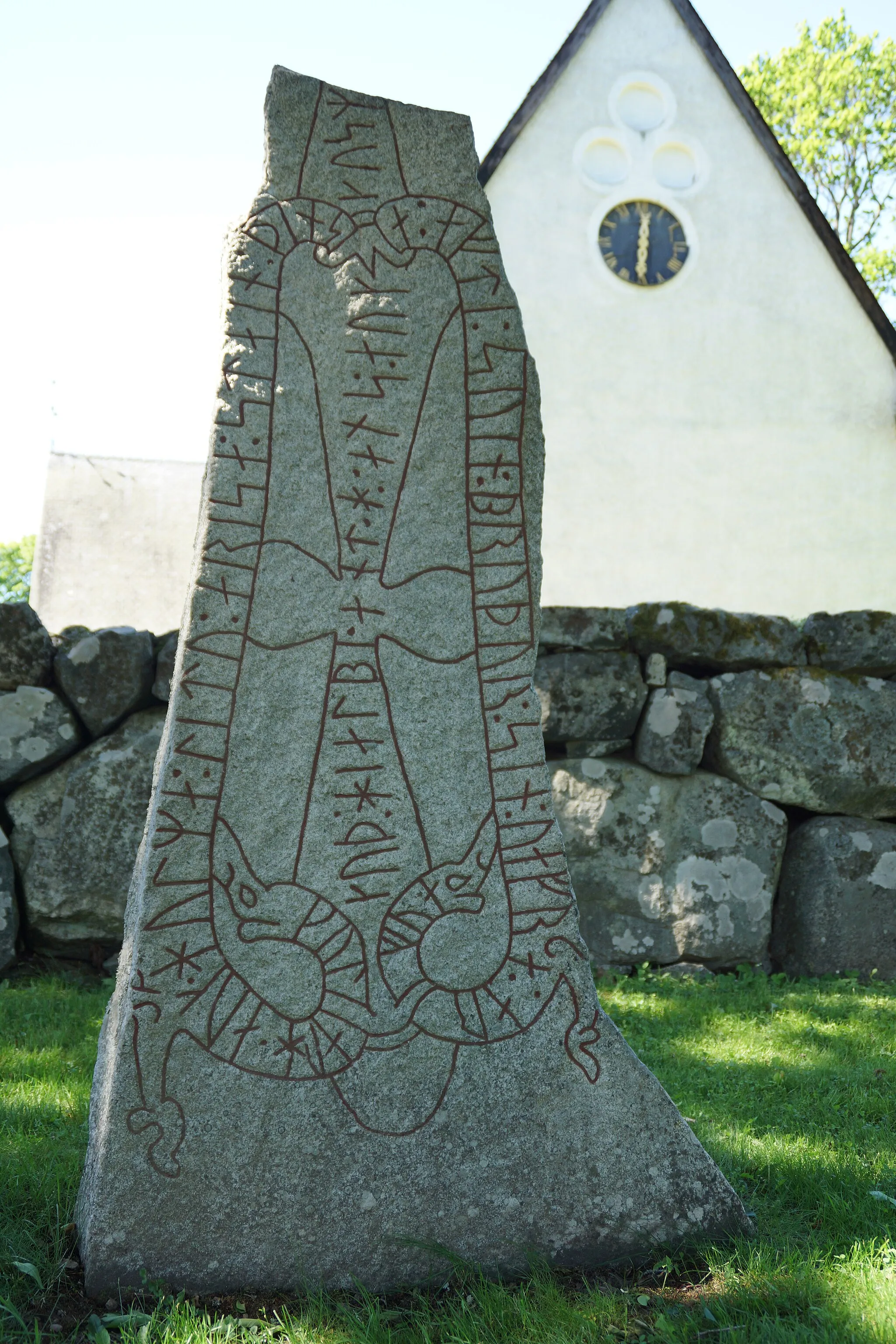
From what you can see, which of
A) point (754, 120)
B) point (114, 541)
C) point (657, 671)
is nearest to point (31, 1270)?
point (657, 671)

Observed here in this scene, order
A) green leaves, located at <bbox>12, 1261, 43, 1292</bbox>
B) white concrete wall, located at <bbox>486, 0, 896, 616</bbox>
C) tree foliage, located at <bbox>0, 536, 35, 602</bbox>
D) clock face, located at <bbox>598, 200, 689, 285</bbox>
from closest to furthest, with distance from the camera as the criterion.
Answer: green leaves, located at <bbox>12, 1261, 43, 1292</bbox> < white concrete wall, located at <bbox>486, 0, 896, 616</bbox> < clock face, located at <bbox>598, 200, 689, 285</bbox> < tree foliage, located at <bbox>0, 536, 35, 602</bbox>

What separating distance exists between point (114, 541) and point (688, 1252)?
422 inches

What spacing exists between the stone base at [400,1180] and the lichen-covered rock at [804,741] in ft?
7.72

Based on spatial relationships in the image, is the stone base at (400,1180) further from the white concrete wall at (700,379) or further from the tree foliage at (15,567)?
the tree foliage at (15,567)

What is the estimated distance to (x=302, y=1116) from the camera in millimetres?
2158

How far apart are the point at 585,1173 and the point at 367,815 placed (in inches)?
33.2

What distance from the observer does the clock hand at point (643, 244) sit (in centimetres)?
1029

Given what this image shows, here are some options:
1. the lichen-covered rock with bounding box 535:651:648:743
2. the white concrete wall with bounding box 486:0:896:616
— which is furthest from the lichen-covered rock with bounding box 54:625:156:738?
the white concrete wall with bounding box 486:0:896:616

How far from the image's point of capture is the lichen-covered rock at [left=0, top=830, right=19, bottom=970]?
13.4 ft

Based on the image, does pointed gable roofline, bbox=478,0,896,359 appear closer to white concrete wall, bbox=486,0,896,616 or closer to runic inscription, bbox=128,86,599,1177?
white concrete wall, bbox=486,0,896,616

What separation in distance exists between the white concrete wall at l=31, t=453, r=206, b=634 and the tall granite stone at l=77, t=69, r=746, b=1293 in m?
9.42

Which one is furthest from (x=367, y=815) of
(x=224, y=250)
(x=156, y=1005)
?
(x=224, y=250)

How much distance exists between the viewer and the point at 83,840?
164 inches

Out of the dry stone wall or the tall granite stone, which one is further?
the dry stone wall
